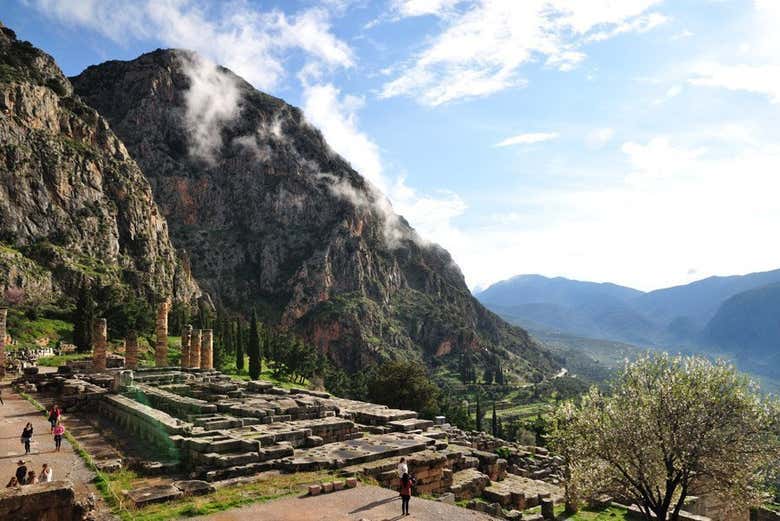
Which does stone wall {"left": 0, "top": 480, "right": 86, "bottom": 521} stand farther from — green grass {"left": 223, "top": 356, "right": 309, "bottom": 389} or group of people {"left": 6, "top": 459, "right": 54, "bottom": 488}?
green grass {"left": 223, "top": 356, "right": 309, "bottom": 389}

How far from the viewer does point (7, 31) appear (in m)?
120

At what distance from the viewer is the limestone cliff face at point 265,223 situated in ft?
533

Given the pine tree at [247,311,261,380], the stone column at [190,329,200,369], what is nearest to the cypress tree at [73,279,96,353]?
the pine tree at [247,311,261,380]

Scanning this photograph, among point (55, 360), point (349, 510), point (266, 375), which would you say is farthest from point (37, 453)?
point (266, 375)

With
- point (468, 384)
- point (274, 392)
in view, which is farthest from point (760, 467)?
point (468, 384)

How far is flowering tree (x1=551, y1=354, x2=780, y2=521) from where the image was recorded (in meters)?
18.5

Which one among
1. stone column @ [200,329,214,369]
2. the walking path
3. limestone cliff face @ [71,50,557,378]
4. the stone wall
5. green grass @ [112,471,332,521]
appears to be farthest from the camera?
limestone cliff face @ [71,50,557,378]

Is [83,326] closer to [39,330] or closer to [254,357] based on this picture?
[39,330]

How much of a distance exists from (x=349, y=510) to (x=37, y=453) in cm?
1306

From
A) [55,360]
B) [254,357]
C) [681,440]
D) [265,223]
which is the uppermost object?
[265,223]

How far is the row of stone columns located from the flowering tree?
37.2 m

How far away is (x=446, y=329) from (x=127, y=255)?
10771cm

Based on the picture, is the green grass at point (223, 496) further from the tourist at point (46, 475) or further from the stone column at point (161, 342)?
the stone column at point (161, 342)

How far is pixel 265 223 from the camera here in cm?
17688
